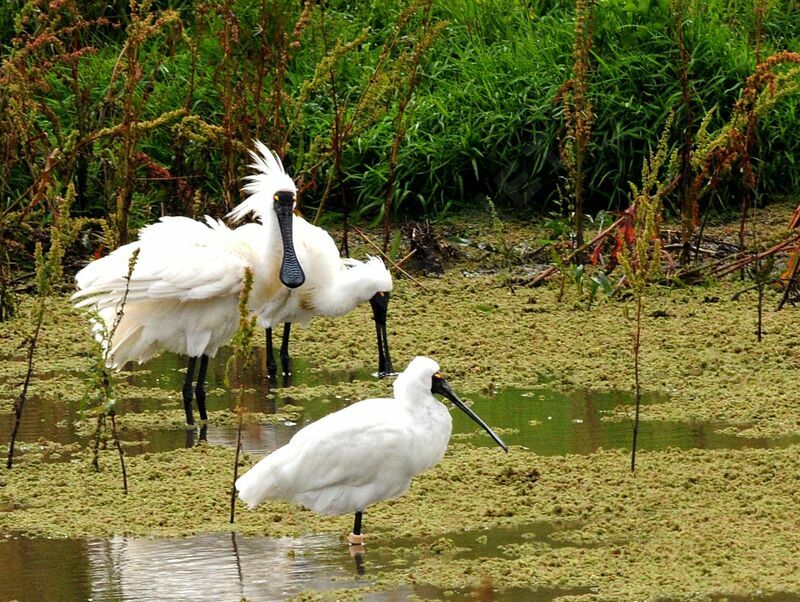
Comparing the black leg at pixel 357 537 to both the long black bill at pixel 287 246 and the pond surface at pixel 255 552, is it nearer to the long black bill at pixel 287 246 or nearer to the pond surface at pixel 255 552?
the pond surface at pixel 255 552

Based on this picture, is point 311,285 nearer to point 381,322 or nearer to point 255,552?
point 381,322

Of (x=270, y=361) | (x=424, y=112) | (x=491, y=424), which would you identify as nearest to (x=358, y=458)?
(x=491, y=424)

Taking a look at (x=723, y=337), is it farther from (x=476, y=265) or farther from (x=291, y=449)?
(x=291, y=449)

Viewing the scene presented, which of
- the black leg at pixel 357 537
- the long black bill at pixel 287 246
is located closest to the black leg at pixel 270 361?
the long black bill at pixel 287 246

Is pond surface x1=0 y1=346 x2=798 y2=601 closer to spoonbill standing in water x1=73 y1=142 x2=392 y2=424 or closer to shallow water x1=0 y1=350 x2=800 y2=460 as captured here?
shallow water x1=0 y1=350 x2=800 y2=460

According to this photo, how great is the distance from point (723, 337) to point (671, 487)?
3.31m

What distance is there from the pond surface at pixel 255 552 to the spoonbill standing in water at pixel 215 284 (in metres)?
0.83

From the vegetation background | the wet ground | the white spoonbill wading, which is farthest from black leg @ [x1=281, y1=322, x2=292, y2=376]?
the white spoonbill wading

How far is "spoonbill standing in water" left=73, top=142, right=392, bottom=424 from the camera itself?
9.11 metres

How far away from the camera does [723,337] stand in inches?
400

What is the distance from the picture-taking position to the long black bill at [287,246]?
999 centimetres

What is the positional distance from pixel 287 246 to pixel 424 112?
4431 mm

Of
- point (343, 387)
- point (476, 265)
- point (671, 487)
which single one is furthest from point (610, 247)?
point (671, 487)

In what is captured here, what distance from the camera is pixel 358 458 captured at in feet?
21.2
